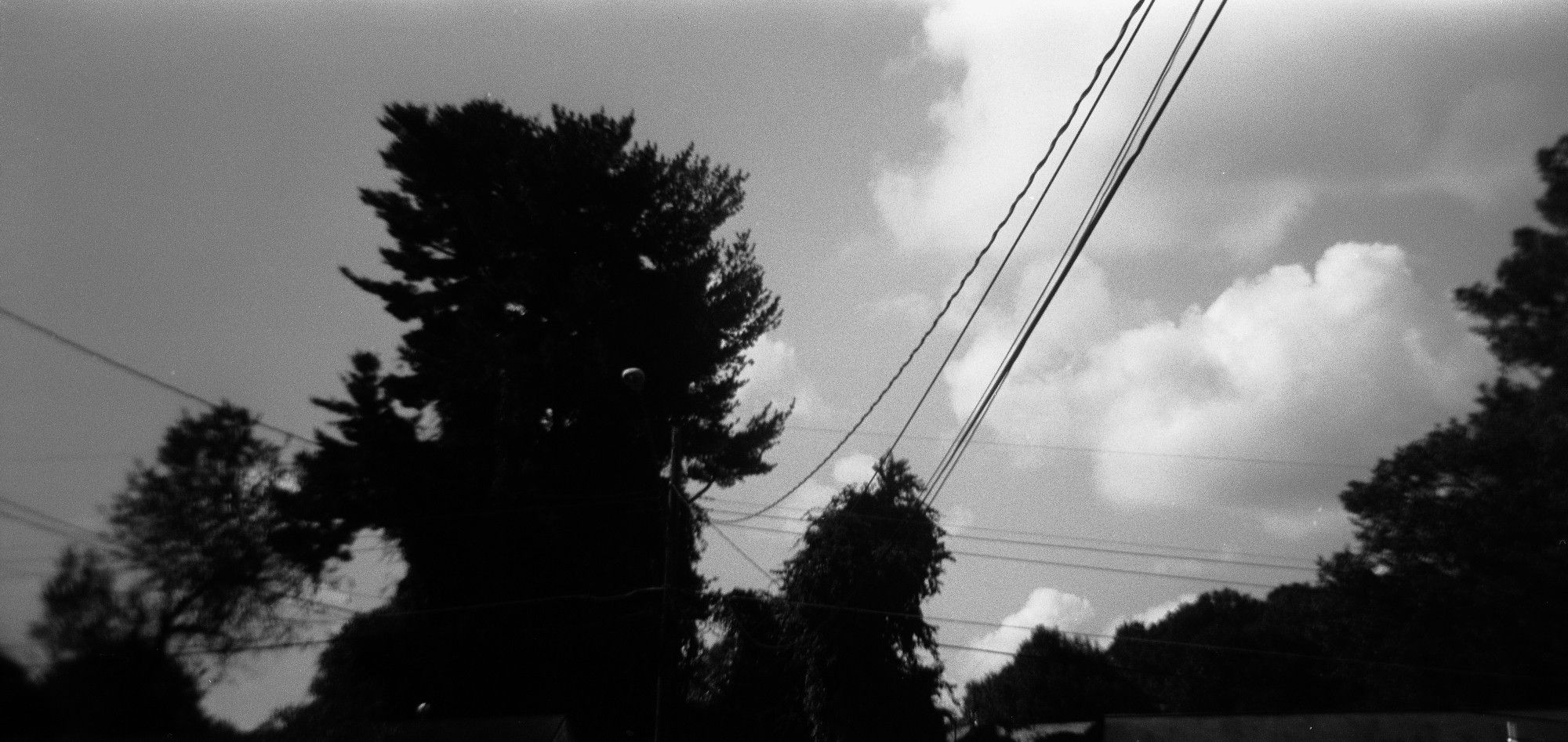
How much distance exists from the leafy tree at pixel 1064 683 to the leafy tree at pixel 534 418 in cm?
3763

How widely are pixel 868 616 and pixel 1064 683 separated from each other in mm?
42290

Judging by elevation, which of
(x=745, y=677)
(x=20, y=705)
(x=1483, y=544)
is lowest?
(x=20, y=705)

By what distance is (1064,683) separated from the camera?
6353cm

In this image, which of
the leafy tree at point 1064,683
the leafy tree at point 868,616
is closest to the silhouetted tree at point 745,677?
the leafy tree at point 868,616

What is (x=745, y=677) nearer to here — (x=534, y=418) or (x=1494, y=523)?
(x=534, y=418)

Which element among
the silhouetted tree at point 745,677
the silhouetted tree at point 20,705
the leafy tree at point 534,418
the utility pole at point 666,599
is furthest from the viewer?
the silhouetted tree at point 745,677

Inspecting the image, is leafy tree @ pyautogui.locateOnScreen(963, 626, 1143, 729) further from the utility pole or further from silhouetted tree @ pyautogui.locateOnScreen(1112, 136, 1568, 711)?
the utility pole

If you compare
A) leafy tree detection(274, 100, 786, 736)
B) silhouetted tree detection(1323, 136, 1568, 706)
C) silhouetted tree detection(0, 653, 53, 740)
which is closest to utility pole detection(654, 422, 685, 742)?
leafy tree detection(274, 100, 786, 736)

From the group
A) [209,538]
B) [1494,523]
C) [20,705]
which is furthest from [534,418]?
[1494,523]

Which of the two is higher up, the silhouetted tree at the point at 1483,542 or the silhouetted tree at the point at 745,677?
the silhouetted tree at the point at 1483,542

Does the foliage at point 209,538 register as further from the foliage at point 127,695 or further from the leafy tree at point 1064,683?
the leafy tree at point 1064,683

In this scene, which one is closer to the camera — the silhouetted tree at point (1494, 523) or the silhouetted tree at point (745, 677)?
the silhouetted tree at point (1494, 523)

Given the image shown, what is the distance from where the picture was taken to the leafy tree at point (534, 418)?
934 inches

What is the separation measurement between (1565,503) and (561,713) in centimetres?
2816
